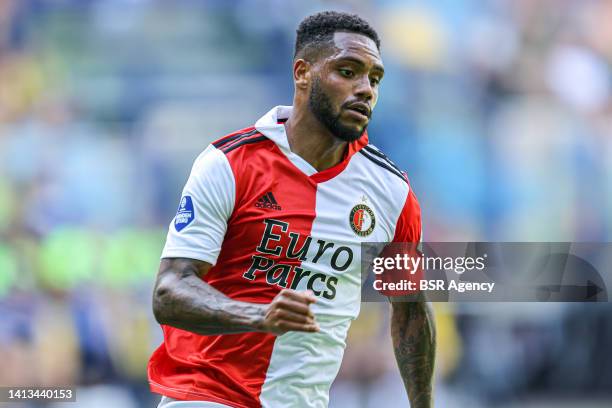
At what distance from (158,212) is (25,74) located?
2518mm

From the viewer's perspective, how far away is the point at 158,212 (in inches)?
398

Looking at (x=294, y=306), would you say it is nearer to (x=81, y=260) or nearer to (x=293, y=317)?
(x=293, y=317)

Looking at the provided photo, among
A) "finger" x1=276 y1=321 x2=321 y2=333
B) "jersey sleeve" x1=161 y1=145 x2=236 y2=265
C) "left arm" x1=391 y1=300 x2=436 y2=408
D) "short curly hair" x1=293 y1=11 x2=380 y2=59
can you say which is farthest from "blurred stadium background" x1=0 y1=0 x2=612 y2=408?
"finger" x1=276 y1=321 x2=321 y2=333

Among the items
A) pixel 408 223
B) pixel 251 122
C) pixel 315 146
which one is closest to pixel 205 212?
pixel 315 146

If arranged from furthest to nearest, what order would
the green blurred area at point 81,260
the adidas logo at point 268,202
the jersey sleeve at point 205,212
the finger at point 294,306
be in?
the green blurred area at point 81,260 < the adidas logo at point 268,202 < the jersey sleeve at point 205,212 < the finger at point 294,306

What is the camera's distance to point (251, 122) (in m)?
10.7

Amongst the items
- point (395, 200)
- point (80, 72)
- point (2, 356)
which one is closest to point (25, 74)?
point (80, 72)

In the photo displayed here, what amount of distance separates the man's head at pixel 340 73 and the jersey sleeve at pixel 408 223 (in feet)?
1.39

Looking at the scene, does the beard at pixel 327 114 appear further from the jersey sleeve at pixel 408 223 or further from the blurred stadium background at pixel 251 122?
the blurred stadium background at pixel 251 122

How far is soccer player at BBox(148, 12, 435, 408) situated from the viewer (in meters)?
4.06

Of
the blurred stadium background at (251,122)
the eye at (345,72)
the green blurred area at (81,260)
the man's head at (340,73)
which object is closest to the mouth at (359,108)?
the man's head at (340,73)

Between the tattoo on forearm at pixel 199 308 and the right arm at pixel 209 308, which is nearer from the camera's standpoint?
the right arm at pixel 209 308

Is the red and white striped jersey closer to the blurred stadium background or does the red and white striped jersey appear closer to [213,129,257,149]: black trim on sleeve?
[213,129,257,149]: black trim on sleeve

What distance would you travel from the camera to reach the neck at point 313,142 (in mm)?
4418
